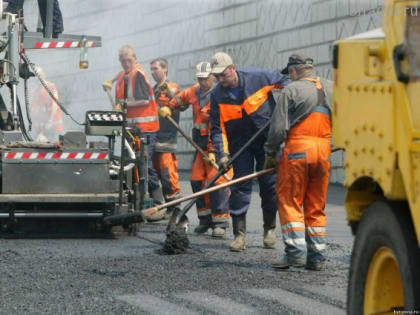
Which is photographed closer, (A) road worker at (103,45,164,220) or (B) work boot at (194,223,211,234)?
(B) work boot at (194,223,211,234)

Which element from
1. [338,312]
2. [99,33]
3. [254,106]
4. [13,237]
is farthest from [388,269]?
[99,33]

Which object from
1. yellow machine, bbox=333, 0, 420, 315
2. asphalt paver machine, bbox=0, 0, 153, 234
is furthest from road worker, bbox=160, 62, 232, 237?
yellow machine, bbox=333, 0, 420, 315

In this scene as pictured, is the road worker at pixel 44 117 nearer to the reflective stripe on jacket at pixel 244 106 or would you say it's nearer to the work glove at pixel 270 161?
the reflective stripe on jacket at pixel 244 106

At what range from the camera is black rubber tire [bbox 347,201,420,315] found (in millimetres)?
3350

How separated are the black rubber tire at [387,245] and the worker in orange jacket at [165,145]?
22.9 feet

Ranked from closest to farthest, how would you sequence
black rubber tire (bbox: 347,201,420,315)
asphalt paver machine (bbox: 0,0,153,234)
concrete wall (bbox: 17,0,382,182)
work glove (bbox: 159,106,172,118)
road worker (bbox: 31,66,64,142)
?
black rubber tire (bbox: 347,201,420,315) < asphalt paver machine (bbox: 0,0,153,234) < work glove (bbox: 159,106,172,118) < road worker (bbox: 31,66,64,142) < concrete wall (bbox: 17,0,382,182)

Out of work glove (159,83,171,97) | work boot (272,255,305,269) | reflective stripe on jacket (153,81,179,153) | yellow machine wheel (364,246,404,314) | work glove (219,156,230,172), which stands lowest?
work boot (272,255,305,269)

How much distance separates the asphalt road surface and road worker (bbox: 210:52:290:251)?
32 centimetres

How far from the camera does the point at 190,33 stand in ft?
65.8

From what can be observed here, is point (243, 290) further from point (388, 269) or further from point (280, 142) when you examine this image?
point (388, 269)

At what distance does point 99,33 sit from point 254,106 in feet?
34.5

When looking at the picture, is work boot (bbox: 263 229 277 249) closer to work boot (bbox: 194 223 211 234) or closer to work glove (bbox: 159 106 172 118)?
work boot (bbox: 194 223 211 234)

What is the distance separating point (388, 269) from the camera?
3703 mm

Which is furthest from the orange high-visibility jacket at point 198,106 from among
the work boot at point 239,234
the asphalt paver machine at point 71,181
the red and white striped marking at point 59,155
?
the work boot at point 239,234
